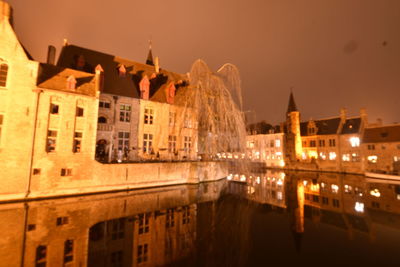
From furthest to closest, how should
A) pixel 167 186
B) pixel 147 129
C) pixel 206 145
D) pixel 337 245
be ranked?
pixel 147 129 → pixel 167 186 → pixel 206 145 → pixel 337 245

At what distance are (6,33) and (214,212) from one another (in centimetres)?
1863

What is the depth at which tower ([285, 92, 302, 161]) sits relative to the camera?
42.7 metres

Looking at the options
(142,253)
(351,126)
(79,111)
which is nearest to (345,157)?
(351,126)

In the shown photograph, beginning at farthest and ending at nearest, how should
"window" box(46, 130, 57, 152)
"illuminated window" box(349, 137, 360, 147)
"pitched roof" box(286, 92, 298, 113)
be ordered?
"pitched roof" box(286, 92, 298, 113) → "illuminated window" box(349, 137, 360, 147) → "window" box(46, 130, 57, 152)

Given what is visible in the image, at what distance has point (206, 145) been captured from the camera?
58.0ft

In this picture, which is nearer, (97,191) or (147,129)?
(97,191)

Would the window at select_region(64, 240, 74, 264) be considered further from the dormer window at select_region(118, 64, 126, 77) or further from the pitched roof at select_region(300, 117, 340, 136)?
the pitched roof at select_region(300, 117, 340, 136)

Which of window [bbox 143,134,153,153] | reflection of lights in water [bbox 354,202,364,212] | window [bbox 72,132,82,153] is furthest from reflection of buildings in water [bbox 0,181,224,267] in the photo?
reflection of lights in water [bbox 354,202,364,212]

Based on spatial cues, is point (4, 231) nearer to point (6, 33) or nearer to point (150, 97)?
point (6, 33)

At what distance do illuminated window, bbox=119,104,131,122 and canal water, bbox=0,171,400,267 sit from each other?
9.70 metres

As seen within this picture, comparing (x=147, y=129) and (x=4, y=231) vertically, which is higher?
(x=147, y=129)

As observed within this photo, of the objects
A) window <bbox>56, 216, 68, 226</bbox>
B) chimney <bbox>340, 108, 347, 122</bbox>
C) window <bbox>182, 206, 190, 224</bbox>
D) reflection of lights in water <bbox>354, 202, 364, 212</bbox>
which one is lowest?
reflection of lights in water <bbox>354, 202, 364, 212</bbox>

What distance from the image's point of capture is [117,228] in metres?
8.89

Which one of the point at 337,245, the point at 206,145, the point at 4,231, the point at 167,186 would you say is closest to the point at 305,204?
the point at 337,245
